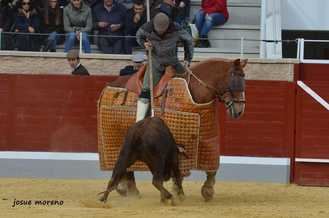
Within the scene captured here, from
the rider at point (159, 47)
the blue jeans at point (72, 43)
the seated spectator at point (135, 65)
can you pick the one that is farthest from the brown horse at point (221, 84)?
the blue jeans at point (72, 43)

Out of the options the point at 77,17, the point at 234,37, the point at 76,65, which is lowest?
the point at 76,65

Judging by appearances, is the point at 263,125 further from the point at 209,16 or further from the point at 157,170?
the point at 157,170

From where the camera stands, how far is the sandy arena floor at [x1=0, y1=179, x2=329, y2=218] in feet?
24.6

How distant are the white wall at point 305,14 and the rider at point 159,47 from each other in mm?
5700

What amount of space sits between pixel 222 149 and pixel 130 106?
2502 mm

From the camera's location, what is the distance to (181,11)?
13.1 metres

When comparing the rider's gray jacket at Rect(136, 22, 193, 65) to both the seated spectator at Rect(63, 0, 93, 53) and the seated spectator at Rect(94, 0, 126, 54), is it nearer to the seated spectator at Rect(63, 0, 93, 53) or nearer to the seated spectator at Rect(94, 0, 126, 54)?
the seated spectator at Rect(94, 0, 126, 54)

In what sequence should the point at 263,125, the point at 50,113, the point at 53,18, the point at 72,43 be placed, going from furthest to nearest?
the point at 53,18
the point at 72,43
the point at 50,113
the point at 263,125

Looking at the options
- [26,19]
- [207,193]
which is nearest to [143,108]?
[207,193]

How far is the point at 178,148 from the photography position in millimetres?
8234

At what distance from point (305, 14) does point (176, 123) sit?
20.2 ft

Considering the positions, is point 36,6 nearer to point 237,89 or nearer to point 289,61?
point 289,61

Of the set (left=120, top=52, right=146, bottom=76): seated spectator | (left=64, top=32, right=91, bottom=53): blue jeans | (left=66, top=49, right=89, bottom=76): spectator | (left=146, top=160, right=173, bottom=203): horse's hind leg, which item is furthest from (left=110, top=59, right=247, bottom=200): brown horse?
Result: (left=64, top=32, right=91, bottom=53): blue jeans

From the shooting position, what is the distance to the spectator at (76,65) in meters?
11.1
